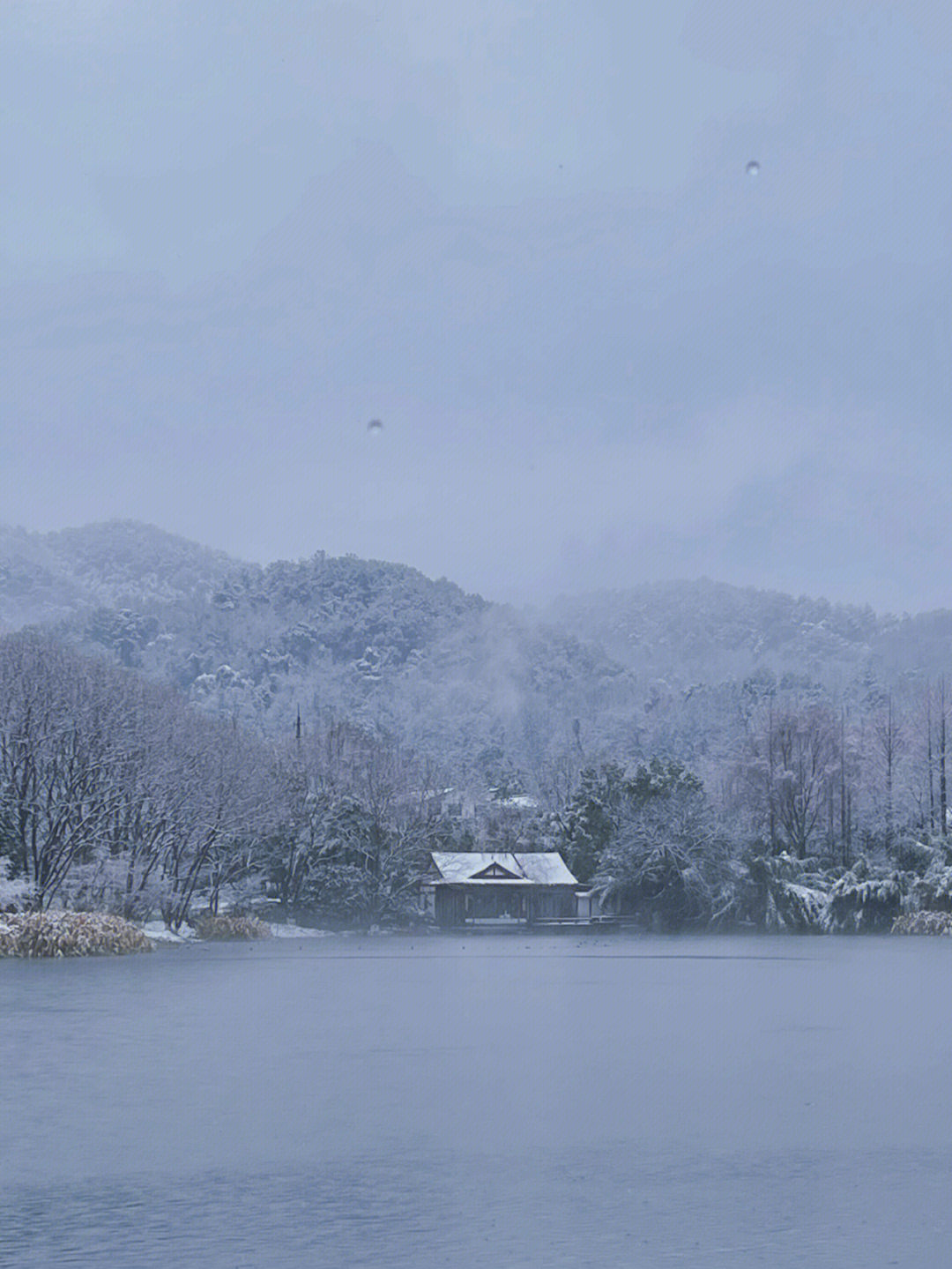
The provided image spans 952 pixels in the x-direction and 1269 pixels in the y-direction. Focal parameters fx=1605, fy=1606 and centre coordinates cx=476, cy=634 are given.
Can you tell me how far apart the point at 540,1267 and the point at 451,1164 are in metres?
4.37

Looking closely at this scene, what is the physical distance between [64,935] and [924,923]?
133 feet

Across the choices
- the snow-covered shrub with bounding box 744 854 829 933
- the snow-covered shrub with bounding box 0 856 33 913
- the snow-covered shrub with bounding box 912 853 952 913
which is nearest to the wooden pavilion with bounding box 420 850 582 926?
the snow-covered shrub with bounding box 744 854 829 933

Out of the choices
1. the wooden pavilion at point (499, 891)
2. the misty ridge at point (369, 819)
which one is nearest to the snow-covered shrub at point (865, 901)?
the misty ridge at point (369, 819)

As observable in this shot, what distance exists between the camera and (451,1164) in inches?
685

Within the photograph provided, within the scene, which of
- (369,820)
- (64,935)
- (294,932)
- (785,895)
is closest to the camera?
(64,935)

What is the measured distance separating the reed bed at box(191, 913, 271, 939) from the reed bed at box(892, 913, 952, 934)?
96.6 feet

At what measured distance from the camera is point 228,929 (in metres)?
71.1

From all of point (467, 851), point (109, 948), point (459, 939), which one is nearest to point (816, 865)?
point (459, 939)

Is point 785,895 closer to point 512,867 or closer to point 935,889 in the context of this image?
point 935,889

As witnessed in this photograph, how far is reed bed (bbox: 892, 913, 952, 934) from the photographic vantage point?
240ft

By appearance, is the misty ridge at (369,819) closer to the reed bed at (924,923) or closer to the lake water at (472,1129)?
the reed bed at (924,923)

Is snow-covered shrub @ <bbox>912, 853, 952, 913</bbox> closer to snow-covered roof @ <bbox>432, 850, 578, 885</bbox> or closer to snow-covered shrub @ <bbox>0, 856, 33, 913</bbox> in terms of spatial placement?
snow-covered roof @ <bbox>432, 850, 578, 885</bbox>

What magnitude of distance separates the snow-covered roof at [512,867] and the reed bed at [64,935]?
47.4 meters

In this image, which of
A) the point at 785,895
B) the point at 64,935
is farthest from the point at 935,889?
the point at 64,935
